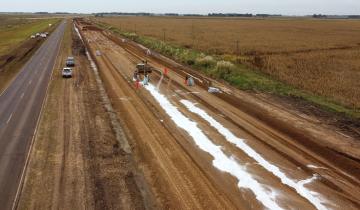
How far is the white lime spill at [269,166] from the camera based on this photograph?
1518 cm

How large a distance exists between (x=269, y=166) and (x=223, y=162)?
213cm

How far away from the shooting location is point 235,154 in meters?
19.8

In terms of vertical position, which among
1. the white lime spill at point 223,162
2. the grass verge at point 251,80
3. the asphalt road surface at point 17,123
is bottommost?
the asphalt road surface at point 17,123

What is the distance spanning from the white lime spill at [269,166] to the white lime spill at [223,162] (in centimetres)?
104

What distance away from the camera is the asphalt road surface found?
1698 centimetres

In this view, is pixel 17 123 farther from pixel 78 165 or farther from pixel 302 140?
pixel 302 140

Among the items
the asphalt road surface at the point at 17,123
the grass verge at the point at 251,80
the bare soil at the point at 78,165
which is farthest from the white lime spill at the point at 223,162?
the grass verge at the point at 251,80

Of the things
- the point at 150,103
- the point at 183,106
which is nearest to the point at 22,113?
the point at 150,103

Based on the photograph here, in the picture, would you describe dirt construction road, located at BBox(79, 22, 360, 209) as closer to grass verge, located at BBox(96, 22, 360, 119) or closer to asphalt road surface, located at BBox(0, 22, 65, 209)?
grass verge, located at BBox(96, 22, 360, 119)

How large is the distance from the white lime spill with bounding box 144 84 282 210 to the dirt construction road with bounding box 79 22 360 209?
0.04 metres

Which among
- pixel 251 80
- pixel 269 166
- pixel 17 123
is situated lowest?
pixel 17 123

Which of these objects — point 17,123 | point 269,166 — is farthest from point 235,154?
point 17,123

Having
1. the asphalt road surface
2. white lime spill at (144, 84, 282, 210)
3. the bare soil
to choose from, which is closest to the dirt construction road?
white lime spill at (144, 84, 282, 210)

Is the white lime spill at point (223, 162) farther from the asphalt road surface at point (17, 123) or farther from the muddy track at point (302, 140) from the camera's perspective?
the asphalt road surface at point (17, 123)
